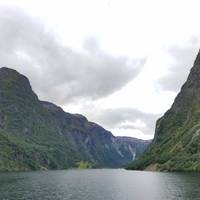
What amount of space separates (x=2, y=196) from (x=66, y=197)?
21266 millimetres

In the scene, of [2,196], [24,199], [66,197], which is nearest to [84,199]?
[66,197]

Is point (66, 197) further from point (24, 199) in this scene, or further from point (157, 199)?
point (157, 199)

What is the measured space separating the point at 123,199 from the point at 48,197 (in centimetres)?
2481

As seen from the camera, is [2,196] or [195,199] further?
[2,196]

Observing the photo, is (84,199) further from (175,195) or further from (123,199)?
(175,195)

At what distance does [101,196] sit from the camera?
133875 mm

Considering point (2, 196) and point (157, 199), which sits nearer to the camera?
point (157, 199)

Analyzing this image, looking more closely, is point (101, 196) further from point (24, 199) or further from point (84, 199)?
point (24, 199)

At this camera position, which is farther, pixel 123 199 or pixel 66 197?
pixel 66 197

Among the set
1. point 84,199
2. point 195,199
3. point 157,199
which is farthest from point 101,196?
point 195,199

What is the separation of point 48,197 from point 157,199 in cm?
3441

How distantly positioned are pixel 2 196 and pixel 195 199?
2394 inches

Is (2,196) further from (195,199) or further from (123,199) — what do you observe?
(195,199)

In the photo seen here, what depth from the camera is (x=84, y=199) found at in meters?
126
